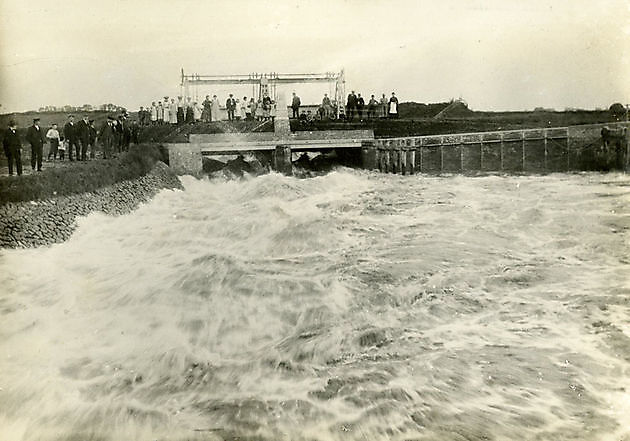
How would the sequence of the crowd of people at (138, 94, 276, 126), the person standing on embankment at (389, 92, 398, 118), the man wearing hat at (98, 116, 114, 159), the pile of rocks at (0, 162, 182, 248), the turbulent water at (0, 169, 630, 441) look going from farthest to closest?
the person standing on embankment at (389, 92, 398, 118)
the man wearing hat at (98, 116, 114, 159)
the crowd of people at (138, 94, 276, 126)
the pile of rocks at (0, 162, 182, 248)
the turbulent water at (0, 169, 630, 441)

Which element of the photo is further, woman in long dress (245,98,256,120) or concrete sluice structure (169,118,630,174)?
concrete sluice structure (169,118,630,174)

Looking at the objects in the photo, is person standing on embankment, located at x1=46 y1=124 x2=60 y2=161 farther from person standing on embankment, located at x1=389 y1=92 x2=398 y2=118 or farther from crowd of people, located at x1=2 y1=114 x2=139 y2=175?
person standing on embankment, located at x1=389 y1=92 x2=398 y2=118

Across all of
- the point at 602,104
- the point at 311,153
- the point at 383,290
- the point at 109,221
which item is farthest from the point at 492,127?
the point at 109,221

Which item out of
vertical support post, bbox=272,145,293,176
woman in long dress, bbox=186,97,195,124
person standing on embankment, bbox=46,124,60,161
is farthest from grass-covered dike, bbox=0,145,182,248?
vertical support post, bbox=272,145,293,176

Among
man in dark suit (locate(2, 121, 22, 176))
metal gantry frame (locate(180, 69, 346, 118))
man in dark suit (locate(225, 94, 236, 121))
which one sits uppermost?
metal gantry frame (locate(180, 69, 346, 118))

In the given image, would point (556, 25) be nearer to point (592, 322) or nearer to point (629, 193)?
point (629, 193)

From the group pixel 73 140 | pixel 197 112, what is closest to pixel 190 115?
pixel 197 112

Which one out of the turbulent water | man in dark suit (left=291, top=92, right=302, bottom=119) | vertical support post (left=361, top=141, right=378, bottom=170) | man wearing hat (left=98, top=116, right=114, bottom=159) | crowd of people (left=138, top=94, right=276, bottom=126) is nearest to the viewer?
the turbulent water

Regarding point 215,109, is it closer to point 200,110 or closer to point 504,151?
point 200,110
